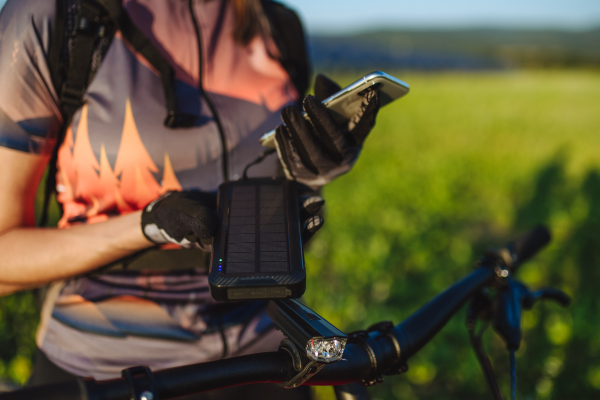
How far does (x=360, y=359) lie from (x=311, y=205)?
1.27ft

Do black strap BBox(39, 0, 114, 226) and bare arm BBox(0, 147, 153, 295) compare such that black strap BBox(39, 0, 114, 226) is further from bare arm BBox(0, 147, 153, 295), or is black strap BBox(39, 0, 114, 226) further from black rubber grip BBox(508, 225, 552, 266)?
black rubber grip BBox(508, 225, 552, 266)

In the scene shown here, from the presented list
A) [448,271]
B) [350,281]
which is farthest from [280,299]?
[448,271]

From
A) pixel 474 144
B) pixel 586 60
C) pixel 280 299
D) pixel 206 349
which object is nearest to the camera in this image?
pixel 280 299

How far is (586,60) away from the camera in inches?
1887

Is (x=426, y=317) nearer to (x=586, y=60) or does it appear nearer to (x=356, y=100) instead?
(x=356, y=100)

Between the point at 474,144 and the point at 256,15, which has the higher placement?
the point at 256,15

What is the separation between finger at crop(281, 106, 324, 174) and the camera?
3.38 ft

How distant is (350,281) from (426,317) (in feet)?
11.0

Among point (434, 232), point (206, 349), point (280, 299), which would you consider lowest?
point (434, 232)

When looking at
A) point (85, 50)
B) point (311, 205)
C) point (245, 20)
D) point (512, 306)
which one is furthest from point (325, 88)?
point (512, 306)

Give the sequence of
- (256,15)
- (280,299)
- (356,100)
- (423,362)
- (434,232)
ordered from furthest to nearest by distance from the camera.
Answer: (434,232) < (423,362) < (256,15) < (356,100) < (280,299)

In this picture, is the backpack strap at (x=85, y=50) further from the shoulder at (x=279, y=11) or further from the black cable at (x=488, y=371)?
the black cable at (x=488, y=371)

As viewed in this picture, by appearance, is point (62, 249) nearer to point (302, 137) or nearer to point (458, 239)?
point (302, 137)

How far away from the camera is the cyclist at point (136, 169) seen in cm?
111
